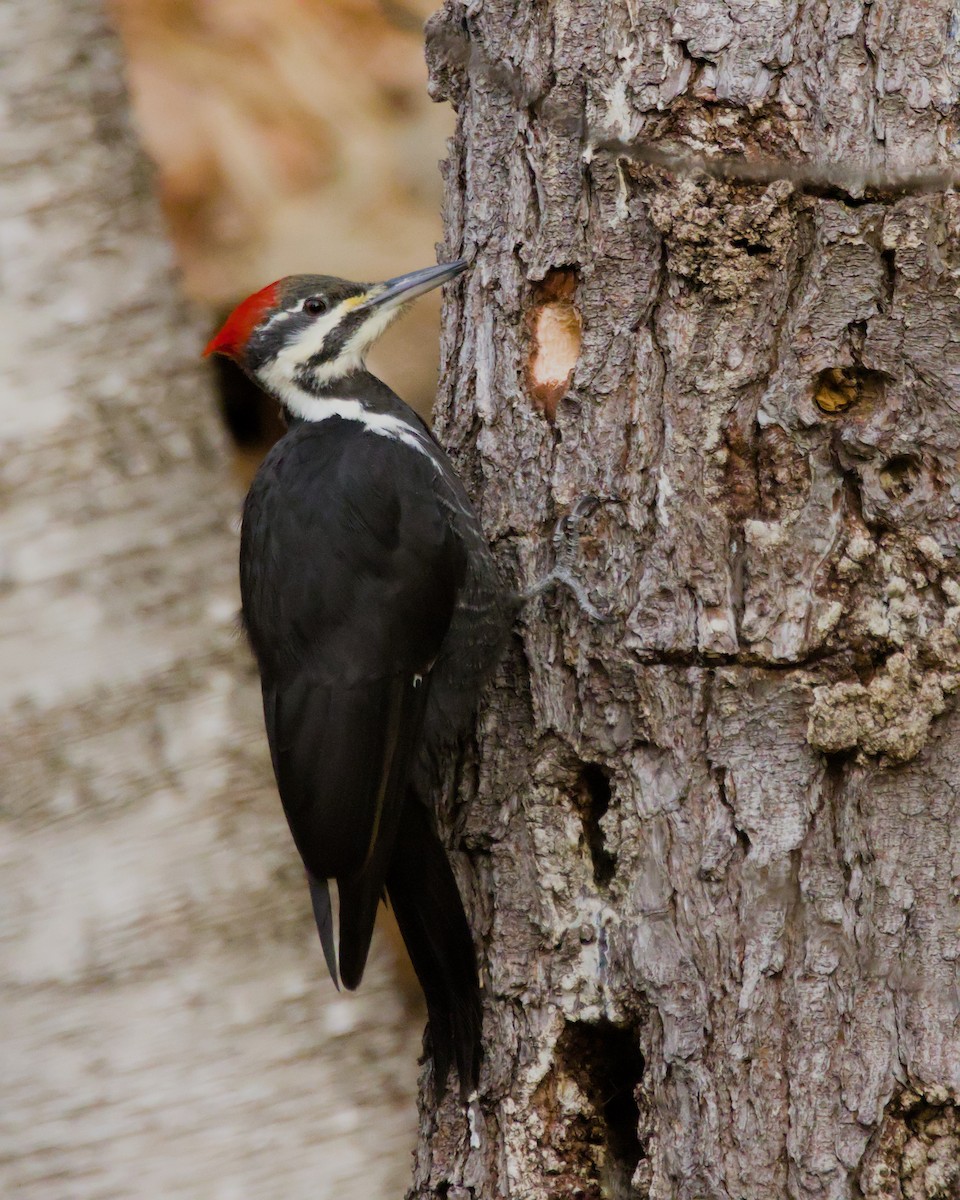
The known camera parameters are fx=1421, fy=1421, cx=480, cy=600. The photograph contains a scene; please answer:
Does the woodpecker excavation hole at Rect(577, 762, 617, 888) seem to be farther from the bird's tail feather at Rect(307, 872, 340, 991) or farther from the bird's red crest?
the bird's red crest

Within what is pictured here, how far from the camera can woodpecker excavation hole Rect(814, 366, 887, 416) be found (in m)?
2.21

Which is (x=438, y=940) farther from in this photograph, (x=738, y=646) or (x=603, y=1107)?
(x=738, y=646)

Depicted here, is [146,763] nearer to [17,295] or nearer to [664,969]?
[17,295]

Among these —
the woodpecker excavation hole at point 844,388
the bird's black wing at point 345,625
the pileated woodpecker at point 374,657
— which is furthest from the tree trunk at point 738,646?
the bird's black wing at point 345,625

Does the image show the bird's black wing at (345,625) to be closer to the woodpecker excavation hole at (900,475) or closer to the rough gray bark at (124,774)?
the rough gray bark at (124,774)

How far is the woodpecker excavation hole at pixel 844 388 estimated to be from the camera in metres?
2.21

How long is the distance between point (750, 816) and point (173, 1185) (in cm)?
157

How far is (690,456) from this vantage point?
89.7 inches

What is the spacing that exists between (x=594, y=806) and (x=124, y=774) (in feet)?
3.57

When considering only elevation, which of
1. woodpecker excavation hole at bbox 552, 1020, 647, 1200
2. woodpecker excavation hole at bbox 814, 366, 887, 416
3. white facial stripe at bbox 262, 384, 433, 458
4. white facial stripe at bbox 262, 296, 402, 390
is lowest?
woodpecker excavation hole at bbox 552, 1020, 647, 1200

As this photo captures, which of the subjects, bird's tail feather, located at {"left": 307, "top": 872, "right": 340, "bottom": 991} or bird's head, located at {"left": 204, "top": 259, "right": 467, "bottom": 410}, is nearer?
bird's tail feather, located at {"left": 307, "top": 872, "right": 340, "bottom": 991}

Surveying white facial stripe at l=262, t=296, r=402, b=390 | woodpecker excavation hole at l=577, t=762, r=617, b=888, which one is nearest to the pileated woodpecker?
white facial stripe at l=262, t=296, r=402, b=390

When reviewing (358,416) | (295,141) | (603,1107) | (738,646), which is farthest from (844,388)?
(295,141)

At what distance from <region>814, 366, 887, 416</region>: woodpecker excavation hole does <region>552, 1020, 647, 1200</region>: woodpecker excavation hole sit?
1033mm
